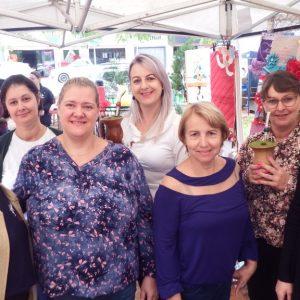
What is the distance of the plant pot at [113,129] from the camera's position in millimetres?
1604

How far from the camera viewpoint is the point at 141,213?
4.68ft

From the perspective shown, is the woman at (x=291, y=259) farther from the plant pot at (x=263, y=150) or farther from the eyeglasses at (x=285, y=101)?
the eyeglasses at (x=285, y=101)

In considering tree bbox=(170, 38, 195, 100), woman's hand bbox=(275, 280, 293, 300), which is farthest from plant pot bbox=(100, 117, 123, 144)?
tree bbox=(170, 38, 195, 100)

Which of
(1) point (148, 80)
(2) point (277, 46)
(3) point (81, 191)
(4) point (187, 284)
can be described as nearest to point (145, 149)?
(1) point (148, 80)

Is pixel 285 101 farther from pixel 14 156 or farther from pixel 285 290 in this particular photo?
pixel 14 156

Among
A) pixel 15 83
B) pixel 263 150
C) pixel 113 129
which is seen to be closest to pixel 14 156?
pixel 15 83

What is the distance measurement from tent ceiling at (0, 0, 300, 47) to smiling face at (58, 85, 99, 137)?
139 centimetres

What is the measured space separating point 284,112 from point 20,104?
3.92ft

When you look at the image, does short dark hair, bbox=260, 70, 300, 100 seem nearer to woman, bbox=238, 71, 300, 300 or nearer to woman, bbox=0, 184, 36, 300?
woman, bbox=238, 71, 300, 300

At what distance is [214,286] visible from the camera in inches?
55.6

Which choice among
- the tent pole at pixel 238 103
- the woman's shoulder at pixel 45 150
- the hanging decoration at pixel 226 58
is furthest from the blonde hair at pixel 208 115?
the hanging decoration at pixel 226 58

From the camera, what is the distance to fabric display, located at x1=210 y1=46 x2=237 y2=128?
10.3 feet

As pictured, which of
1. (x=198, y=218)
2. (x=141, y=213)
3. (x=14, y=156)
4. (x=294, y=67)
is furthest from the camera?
(x=294, y=67)

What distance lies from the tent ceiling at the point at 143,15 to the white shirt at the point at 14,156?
114 cm
